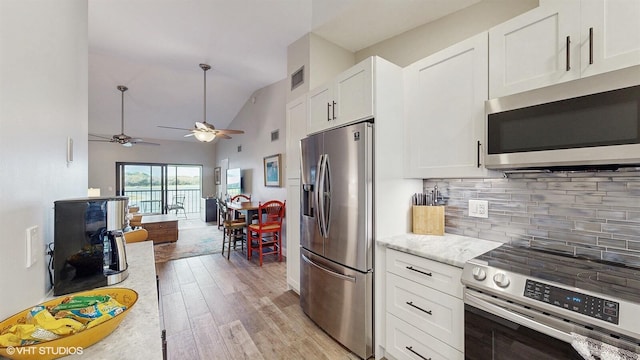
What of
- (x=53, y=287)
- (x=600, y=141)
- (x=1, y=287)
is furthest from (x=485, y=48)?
(x=53, y=287)

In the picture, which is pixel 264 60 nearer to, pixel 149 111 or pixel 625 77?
pixel 625 77

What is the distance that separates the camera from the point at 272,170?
514 cm

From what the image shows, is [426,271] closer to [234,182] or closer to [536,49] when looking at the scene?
[536,49]

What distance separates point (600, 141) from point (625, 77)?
285mm

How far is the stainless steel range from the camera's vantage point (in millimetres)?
932

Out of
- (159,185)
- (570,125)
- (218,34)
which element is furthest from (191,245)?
(570,125)

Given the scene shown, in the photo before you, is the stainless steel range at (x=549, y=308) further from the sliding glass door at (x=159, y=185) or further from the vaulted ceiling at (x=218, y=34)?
the sliding glass door at (x=159, y=185)

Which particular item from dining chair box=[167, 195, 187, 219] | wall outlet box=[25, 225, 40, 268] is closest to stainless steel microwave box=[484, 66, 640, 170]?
wall outlet box=[25, 225, 40, 268]

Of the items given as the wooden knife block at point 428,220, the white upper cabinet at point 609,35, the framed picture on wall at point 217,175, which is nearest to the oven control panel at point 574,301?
the wooden knife block at point 428,220

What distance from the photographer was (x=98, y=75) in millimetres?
5113

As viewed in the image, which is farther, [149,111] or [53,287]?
[149,111]

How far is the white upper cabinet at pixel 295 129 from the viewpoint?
274 cm

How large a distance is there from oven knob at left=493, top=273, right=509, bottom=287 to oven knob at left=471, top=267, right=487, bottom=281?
5cm

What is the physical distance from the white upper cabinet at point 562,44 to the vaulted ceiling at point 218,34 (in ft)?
2.68
